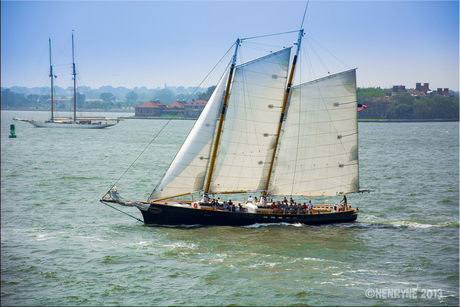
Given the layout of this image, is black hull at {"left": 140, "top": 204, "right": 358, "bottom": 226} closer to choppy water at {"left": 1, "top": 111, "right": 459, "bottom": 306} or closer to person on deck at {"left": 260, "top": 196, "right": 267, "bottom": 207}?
choppy water at {"left": 1, "top": 111, "right": 459, "bottom": 306}

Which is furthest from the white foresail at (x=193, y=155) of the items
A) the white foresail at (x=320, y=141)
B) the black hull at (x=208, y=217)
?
the white foresail at (x=320, y=141)

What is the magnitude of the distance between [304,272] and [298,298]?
3.24 meters

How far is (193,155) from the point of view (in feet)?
112

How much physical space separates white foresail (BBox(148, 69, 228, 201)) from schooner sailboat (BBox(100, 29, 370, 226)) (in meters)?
0.08

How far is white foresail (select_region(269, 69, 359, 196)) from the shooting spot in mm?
36219

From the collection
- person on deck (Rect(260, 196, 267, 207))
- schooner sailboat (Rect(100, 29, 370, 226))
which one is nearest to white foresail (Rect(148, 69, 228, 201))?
schooner sailboat (Rect(100, 29, 370, 226))

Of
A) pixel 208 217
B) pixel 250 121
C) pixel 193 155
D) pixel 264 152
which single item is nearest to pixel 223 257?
pixel 208 217

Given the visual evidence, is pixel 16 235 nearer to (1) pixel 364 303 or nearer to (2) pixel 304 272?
(2) pixel 304 272

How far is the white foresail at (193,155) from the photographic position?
33938 mm

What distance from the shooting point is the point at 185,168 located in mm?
34094

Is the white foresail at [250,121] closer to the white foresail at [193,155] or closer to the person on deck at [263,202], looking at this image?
the white foresail at [193,155]

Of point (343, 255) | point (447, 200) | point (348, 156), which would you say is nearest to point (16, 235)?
point (343, 255)

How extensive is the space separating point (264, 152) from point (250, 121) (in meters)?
2.87

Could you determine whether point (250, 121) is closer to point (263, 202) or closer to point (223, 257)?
point (263, 202)
